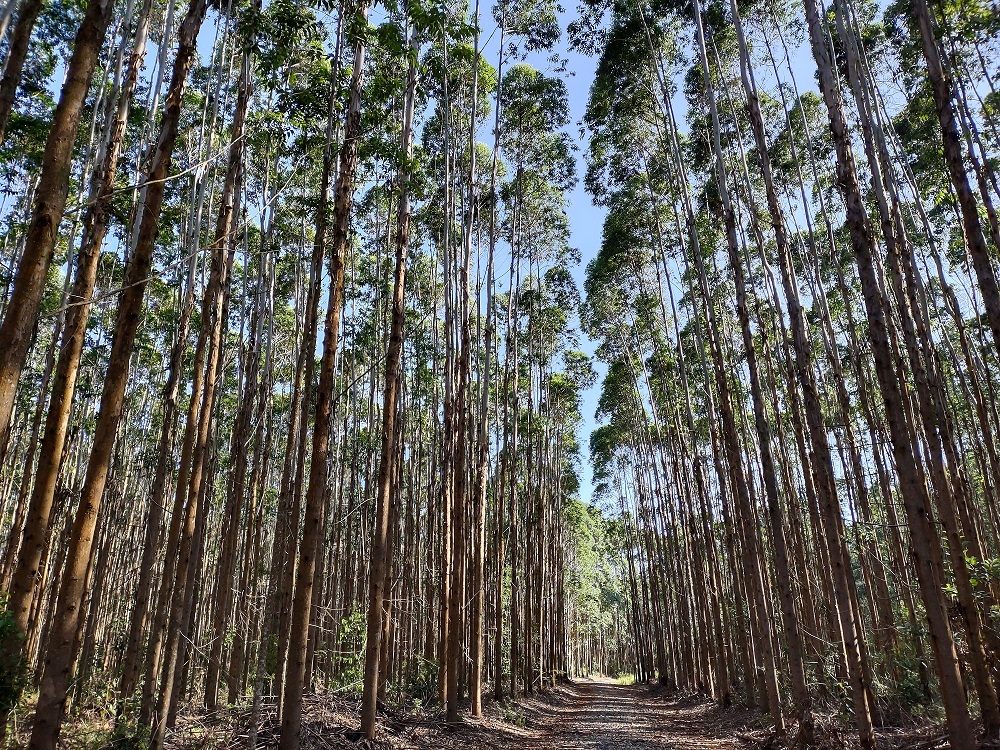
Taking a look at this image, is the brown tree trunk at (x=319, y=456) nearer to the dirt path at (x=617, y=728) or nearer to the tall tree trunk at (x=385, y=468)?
the tall tree trunk at (x=385, y=468)

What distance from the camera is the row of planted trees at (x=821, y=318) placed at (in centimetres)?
592

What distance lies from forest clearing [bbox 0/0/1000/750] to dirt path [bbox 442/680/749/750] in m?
0.18

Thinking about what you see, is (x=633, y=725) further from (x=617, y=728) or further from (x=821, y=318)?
(x=821, y=318)

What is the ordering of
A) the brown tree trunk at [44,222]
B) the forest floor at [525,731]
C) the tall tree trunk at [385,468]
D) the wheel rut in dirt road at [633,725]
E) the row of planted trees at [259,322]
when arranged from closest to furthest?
1. the brown tree trunk at [44,222]
2. the row of planted trees at [259,322]
3. the forest floor at [525,731]
4. the tall tree trunk at [385,468]
5. the wheel rut in dirt road at [633,725]

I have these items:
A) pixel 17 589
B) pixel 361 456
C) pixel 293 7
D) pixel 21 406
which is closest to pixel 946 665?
pixel 17 589

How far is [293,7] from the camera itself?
20.5ft

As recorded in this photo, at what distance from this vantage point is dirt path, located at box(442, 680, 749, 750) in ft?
31.9

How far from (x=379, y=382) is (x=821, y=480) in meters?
13.6

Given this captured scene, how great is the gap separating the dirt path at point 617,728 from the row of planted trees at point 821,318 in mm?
1087

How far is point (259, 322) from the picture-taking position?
35.6 ft

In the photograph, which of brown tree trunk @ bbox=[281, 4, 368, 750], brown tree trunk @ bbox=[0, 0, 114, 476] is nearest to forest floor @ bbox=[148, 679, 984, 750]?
brown tree trunk @ bbox=[281, 4, 368, 750]

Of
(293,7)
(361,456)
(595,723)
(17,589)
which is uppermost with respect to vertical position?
(293,7)

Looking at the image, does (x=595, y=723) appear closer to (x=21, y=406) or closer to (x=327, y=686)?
(x=327, y=686)

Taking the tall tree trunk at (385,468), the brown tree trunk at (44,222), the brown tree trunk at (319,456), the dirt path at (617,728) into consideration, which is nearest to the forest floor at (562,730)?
the dirt path at (617,728)
